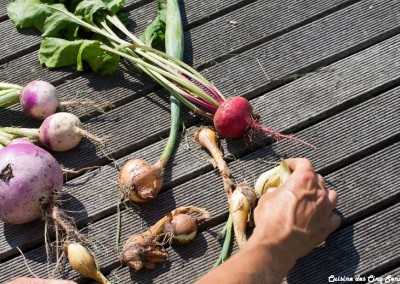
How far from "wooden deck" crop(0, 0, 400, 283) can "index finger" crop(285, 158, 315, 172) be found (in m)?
0.22

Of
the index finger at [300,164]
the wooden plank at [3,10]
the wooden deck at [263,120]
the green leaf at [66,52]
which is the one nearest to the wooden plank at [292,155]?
the wooden deck at [263,120]

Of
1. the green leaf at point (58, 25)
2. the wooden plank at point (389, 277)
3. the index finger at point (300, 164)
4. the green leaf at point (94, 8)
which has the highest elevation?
the green leaf at point (94, 8)

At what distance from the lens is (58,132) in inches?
99.0

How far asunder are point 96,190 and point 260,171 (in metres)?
0.64

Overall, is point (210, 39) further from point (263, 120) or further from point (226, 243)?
point (226, 243)

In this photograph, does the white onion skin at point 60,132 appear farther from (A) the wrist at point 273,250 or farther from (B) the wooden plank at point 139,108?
(A) the wrist at point 273,250

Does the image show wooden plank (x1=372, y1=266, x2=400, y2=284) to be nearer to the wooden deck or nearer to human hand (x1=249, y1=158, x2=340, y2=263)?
the wooden deck

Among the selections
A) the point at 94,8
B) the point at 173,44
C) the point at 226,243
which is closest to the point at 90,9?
the point at 94,8

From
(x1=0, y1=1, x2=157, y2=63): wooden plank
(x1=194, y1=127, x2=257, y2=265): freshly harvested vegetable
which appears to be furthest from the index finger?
(x1=0, y1=1, x2=157, y2=63): wooden plank

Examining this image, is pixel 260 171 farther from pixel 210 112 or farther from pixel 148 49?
pixel 148 49

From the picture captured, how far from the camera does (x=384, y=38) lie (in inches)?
107

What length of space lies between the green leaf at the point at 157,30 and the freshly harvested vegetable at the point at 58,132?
496 mm

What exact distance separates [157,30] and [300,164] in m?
1.02

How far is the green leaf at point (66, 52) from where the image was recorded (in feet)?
8.87
